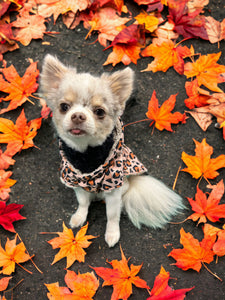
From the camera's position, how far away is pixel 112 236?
2.65 metres

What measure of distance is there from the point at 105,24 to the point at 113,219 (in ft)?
6.68

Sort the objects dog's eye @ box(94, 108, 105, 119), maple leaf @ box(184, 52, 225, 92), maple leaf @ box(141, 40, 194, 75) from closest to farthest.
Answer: dog's eye @ box(94, 108, 105, 119) → maple leaf @ box(184, 52, 225, 92) → maple leaf @ box(141, 40, 194, 75)

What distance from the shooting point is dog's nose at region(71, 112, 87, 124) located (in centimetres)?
195

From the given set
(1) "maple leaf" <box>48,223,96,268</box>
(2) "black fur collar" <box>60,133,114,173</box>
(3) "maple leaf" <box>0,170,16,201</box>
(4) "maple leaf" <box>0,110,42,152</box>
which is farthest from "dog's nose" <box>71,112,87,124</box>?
(3) "maple leaf" <box>0,170,16,201</box>

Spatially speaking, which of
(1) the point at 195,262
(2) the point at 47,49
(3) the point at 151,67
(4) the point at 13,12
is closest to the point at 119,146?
(1) the point at 195,262

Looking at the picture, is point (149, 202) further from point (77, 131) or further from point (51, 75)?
point (51, 75)

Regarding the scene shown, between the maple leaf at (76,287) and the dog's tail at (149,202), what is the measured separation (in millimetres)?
598

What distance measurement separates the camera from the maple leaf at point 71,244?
2568mm

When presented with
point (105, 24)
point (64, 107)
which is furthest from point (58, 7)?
point (64, 107)

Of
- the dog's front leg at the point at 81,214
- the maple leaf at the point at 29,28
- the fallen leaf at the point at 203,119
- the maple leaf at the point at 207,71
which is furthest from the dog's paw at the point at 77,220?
the maple leaf at the point at 29,28

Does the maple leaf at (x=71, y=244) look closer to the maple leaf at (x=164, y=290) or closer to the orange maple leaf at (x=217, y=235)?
the maple leaf at (x=164, y=290)

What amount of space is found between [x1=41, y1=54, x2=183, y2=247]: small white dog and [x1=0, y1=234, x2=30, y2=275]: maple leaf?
0.62m

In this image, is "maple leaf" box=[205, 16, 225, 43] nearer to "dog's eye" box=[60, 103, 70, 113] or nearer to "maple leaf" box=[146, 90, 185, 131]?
"maple leaf" box=[146, 90, 185, 131]

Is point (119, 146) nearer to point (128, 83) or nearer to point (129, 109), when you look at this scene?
point (128, 83)
